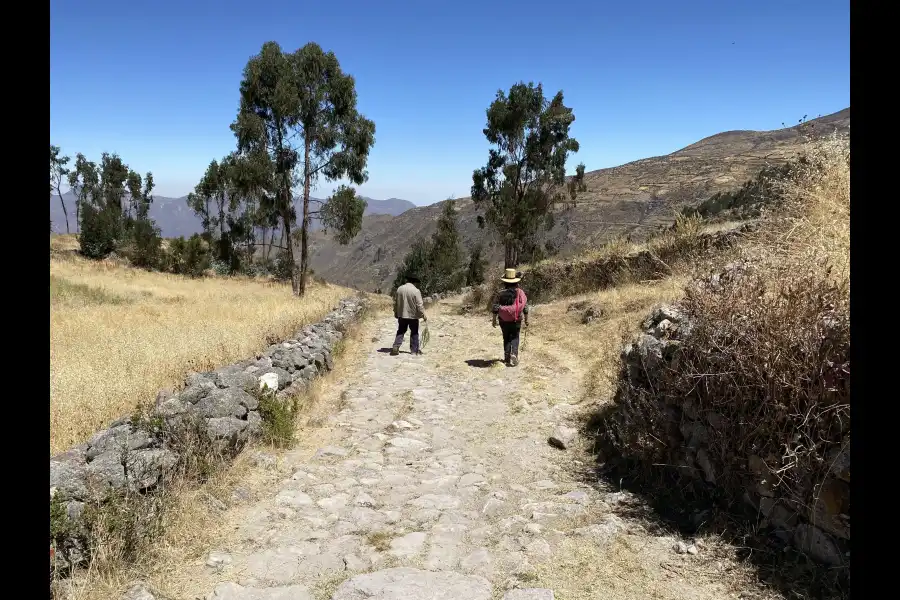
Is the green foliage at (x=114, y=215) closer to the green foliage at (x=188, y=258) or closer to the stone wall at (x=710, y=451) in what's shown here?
the green foliage at (x=188, y=258)

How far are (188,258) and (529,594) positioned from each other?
3994cm

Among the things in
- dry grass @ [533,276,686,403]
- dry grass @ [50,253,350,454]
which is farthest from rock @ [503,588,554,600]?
dry grass @ [50,253,350,454]

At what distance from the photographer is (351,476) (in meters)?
5.41

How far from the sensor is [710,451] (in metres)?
4.24

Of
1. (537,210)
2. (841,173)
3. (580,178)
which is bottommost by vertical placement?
A: (841,173)

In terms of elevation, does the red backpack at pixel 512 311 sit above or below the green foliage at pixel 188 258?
below

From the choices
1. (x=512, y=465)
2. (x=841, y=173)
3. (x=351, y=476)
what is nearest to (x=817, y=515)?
(x=512, y=465)

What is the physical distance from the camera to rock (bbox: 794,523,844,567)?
3154 millimetres

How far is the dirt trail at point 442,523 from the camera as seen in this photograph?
3520mm

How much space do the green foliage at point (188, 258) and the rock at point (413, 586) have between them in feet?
122

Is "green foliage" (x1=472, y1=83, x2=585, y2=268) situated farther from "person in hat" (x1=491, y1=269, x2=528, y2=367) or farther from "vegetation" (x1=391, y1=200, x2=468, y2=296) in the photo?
"person in hat" (x1=491, y1=269, x2=528, y2=367)

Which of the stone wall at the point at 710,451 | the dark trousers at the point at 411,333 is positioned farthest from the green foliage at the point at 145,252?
the stone wall at the point at 710,451

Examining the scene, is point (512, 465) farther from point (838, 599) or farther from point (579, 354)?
point (579, 354)

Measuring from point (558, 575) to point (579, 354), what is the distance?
7160 mm
